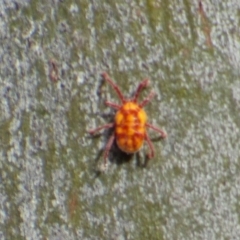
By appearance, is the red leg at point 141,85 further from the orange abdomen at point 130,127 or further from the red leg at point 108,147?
the red leg at point 108,147

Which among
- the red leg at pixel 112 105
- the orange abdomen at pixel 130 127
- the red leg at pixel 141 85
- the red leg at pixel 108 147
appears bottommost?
the red leg at pixel 108 147

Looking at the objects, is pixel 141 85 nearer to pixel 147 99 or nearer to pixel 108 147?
pixel 147 99

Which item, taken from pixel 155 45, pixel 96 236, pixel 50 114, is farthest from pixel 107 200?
pixel 155 45

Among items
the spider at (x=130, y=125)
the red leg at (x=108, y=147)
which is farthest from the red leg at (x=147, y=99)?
the red leg at (x=108, y=147)

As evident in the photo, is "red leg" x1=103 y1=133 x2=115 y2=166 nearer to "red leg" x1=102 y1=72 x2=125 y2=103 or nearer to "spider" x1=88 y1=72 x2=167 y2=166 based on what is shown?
"spider" x1=88 y1=72 x2=167 y2=166

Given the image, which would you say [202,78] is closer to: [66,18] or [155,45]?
[155,45]

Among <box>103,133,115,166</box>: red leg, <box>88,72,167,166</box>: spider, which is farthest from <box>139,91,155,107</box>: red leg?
<box>103,133,115,166</box>: red leg

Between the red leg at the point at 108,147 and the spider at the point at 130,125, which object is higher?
the spider at the point at 130,125
